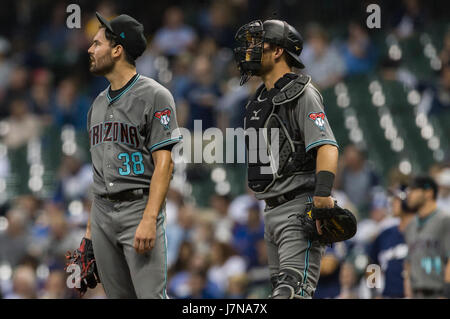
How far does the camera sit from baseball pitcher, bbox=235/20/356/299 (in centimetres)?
379

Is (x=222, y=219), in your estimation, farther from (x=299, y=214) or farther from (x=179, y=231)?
(x=299, y=214)

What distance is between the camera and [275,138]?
402 cm

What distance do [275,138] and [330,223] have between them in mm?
537

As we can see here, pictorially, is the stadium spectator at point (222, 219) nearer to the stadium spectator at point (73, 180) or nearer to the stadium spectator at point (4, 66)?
the stadium spectator at point (73, 180)

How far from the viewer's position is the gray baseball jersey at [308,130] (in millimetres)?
3857

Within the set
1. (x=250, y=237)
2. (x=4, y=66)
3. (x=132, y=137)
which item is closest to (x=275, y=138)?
(x=132, y=137)

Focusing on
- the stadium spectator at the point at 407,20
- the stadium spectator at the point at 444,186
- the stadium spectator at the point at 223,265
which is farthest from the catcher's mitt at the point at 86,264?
the stadium spectator at the point at 407,20

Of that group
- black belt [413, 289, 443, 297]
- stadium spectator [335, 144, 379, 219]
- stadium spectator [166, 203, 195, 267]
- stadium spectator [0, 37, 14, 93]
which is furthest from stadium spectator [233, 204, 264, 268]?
stadium spectator [0, 37, 14, 93]

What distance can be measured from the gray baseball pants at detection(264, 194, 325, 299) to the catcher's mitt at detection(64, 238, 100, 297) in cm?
93

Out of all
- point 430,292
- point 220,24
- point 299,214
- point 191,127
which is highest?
point 220,24

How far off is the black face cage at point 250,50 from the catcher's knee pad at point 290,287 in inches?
42.4

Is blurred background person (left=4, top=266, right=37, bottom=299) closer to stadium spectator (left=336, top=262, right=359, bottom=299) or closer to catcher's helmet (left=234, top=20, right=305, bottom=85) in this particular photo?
stadium spectator (left=336, top=262, right=359, bottom=299)

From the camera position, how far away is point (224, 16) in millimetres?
11250
